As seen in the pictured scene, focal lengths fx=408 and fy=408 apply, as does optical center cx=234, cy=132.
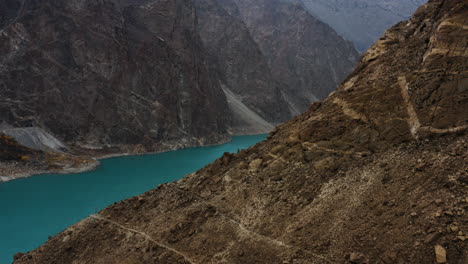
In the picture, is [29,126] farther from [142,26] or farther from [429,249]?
[429,249]

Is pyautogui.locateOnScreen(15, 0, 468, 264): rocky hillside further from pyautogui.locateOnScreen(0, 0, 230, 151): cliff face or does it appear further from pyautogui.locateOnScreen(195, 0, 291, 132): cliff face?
pyautogui.locateOnScreen(195, 0, 291, 132): cliff face

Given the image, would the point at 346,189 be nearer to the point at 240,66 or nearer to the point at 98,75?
the point at 98,75

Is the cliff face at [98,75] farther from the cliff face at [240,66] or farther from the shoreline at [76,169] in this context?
the cliff face at [240,66]

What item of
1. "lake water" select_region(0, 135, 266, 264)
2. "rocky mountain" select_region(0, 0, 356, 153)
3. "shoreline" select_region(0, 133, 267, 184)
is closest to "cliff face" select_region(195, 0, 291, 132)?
"rocky mountain" select_region(0, 0, 356, 153)

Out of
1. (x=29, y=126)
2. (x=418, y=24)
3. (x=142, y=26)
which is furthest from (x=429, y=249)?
(x=142, y=26)

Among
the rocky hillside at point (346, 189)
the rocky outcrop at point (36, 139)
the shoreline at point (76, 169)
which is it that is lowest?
the shoreline at point (76, 169)

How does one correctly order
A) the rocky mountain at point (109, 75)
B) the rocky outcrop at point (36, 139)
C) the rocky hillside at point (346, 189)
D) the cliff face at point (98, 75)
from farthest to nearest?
the rocky mountain at point (109, 75) < the cliff face at point (98, 75) < the rocky outcrop at point (36, 139) < the rocky hillside at point (346, 189)

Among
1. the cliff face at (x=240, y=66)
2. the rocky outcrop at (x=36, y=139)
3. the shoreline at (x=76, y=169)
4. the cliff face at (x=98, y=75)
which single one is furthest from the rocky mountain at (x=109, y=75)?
the cliff face at (x=240, y=66)

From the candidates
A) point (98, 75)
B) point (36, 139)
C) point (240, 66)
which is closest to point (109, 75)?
point (98, 75)
